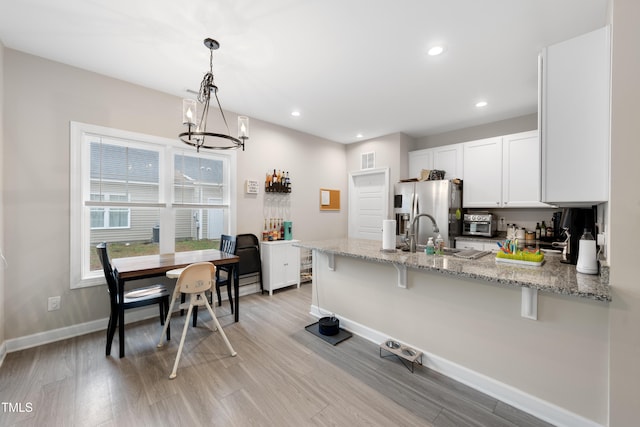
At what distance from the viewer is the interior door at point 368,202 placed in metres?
5.02

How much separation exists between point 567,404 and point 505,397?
0.33m

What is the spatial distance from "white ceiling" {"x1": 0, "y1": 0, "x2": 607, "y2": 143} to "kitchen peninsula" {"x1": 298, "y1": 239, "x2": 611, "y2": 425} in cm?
188

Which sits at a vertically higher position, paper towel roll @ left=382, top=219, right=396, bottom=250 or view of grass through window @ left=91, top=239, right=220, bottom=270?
paper towel roll @ left=382, top=219, right=396, bottom=250

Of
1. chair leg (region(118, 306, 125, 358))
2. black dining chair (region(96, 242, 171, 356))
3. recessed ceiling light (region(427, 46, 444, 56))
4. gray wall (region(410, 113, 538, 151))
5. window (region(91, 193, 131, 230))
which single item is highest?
recessed ceiling light (region(427, 46, 444, 56))

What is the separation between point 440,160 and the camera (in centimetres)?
455

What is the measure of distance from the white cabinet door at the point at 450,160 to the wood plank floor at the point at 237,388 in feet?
10.6

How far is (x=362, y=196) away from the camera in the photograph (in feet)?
17.8

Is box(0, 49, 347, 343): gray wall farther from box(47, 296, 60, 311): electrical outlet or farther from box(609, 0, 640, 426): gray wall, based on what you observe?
box(609, 0, 640, 426): gray wall

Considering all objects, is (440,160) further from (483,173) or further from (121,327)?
(121,327)

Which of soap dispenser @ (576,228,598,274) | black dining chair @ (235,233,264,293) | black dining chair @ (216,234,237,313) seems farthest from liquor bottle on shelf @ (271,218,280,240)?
soap dispenser @ (576,228,598,274)

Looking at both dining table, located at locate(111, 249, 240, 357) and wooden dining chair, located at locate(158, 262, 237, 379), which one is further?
dining table, located at locate(111, 249, 240, 357)

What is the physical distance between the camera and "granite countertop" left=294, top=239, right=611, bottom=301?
53.7 inches

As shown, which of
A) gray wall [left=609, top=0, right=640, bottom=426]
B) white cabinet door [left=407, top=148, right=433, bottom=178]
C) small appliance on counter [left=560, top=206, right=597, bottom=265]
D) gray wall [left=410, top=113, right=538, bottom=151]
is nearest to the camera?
gray wall [left=609, top=0, right=640, bottom=426]

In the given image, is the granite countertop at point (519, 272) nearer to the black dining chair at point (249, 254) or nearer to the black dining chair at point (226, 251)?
the black dining chair at point (226, 251)
